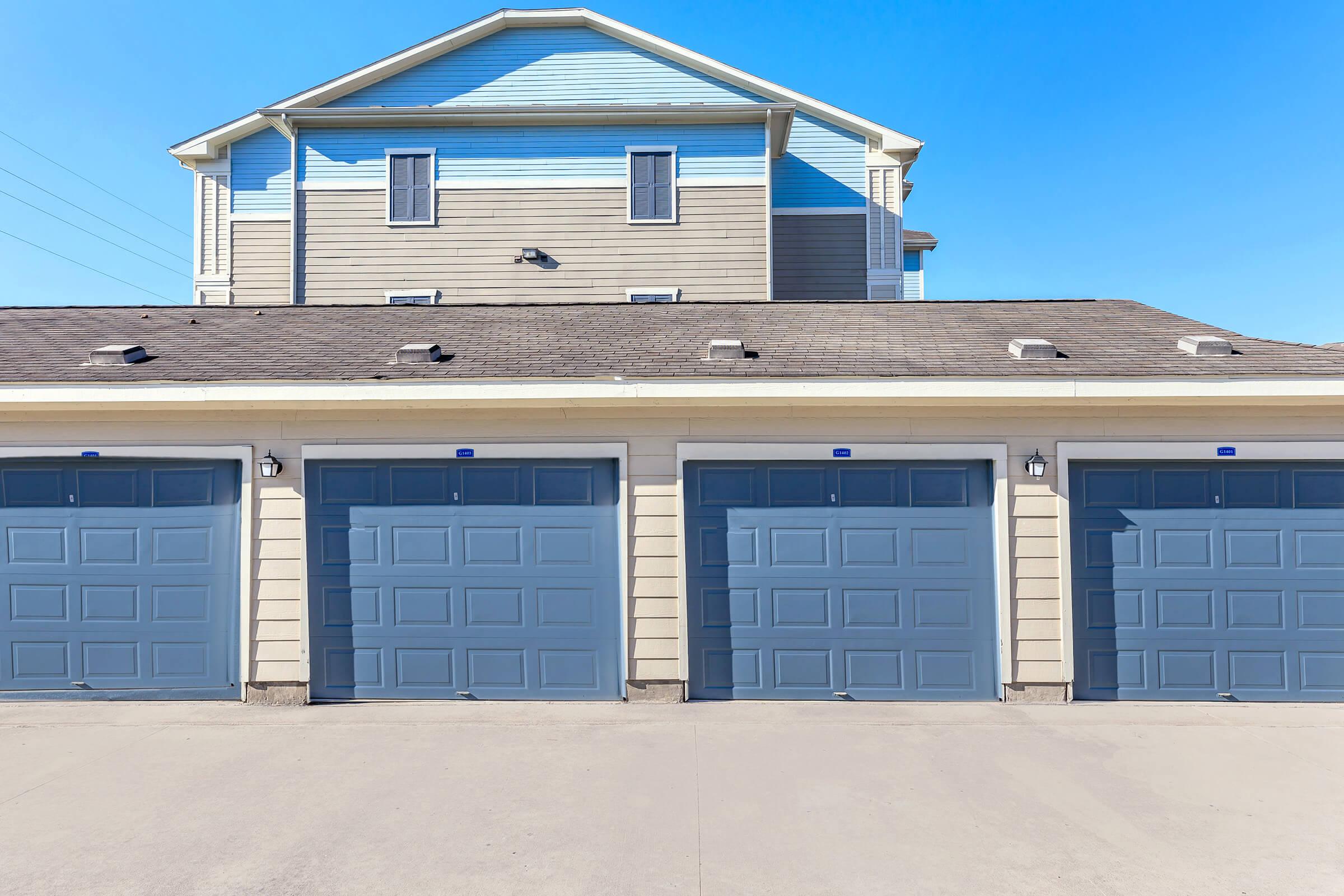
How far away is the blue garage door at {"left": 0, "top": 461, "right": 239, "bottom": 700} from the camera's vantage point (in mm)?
6371

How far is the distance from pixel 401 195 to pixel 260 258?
9.93ft

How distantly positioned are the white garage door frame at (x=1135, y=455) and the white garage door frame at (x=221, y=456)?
746cm

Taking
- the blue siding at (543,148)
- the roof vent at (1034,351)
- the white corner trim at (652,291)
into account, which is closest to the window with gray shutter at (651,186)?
the blue siding at (543,148)

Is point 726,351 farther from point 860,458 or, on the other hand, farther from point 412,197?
point 412,197

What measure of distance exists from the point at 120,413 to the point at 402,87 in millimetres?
7859

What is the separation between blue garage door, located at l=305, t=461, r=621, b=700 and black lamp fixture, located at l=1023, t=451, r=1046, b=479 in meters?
3.80

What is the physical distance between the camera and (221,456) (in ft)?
20.8

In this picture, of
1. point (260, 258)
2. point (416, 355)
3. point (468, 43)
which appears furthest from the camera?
point (260, 258)

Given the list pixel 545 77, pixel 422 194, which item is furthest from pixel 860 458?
pixel 545 77

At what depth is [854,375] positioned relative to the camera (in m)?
5.79

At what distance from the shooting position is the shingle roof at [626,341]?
5.96 meters

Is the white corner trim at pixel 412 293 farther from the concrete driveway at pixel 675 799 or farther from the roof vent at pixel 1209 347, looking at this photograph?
the roof vent at pixel 1209 347

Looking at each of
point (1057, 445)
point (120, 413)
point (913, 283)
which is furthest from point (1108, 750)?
point (913, 283)

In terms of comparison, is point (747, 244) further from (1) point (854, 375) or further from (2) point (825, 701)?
(2) point (825, 701)
